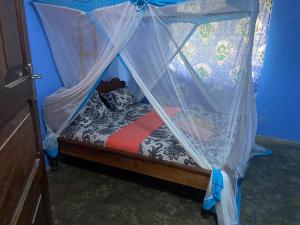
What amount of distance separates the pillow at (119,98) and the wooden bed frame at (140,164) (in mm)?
891

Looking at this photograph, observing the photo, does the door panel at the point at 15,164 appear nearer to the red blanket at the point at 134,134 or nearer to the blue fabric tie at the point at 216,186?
the red blanket at the point at 134,134

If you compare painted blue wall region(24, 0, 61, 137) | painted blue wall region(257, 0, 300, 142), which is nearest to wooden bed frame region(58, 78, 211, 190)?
painted blue wall region(24, 0, 61, 137)

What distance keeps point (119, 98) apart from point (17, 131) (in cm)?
245

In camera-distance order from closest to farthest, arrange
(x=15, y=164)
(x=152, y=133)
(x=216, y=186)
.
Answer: (x=15, y=164) → (x=216, y=186) → (x=152, y=133)

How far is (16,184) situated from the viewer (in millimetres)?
985

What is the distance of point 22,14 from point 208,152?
5.46 ft

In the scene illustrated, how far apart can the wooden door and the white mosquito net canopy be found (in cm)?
103

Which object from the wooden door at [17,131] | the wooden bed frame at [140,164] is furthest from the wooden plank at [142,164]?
the wooden door at [17,131]

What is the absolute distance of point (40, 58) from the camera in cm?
275

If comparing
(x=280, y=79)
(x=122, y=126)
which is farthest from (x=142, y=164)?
(x=280, y=79)

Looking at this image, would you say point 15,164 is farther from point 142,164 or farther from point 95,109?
point 95,109

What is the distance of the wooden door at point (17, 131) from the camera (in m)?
0.87

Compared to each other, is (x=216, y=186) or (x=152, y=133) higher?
(x=152, y=133)

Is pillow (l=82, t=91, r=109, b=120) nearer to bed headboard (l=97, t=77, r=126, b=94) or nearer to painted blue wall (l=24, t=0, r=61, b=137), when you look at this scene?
bed headboard (l=97, t=77, r=126, b=94)
